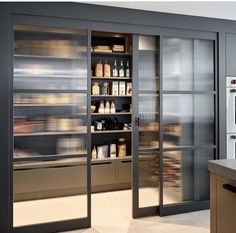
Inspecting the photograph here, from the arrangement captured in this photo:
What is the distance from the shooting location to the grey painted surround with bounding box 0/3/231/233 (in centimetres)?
263

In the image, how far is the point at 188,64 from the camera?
3424mm

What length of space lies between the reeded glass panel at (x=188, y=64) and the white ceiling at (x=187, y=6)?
0.34 metres

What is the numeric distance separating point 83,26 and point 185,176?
2.22 meters

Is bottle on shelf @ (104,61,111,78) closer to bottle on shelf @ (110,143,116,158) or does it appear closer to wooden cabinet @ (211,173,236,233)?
bottle on shelf @ (110,143,116,158)

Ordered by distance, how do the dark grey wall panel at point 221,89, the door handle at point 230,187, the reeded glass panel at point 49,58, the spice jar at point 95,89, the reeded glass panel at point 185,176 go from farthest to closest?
the spice jar at point 95,89, the dark grey wall panel at point 221,89, the reeded glass panel at point 185,176, the reeded glass panel at point 49,58, the door handle at point 230,187

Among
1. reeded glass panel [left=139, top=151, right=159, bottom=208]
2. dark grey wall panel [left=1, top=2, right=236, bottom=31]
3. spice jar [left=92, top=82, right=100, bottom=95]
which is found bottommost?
reeded glass panel [left=139, top=151, right=159, bottom=208]

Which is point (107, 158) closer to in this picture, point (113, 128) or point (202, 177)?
point (113, 128)

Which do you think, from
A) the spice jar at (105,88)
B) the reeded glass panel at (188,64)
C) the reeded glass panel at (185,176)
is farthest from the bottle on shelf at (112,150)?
the reeded glass panel at (188,64)

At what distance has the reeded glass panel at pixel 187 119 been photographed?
3342mm

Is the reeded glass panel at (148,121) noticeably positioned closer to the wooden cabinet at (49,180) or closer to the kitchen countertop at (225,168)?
the wooden cabinet at (49,180)

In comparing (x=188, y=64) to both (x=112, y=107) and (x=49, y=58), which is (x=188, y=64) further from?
(x=49, y=58)

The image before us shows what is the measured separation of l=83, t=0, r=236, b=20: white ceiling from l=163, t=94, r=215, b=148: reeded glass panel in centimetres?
101

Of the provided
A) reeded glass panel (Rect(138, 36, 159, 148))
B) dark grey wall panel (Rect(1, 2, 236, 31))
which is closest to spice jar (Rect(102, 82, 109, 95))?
reeded glass panel (Rect(138, 36, 159, 148))

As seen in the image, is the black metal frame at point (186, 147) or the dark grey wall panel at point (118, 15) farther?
the black metal frame at point (186, 147)
